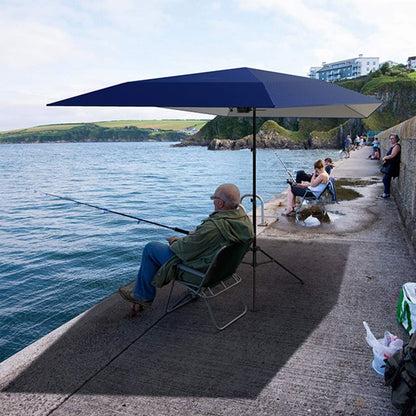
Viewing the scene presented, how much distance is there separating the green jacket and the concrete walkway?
0.58 m

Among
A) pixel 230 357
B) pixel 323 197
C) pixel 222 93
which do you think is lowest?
pixel 230 357

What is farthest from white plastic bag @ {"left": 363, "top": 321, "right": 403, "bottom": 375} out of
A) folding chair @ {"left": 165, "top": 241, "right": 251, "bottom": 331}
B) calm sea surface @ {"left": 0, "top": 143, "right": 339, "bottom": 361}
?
calm sea surface @ {"left": 0, "top": 143, "right": 339, "bottom": 361}

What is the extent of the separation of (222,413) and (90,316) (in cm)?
198

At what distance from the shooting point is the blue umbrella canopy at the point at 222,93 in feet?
9.64

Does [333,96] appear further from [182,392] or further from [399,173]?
[399,173]

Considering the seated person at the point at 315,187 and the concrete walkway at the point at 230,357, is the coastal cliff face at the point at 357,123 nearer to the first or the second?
the seated person at the point at 315,187

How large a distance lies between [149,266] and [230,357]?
116cm

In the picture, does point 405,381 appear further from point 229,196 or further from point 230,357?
point 229,196

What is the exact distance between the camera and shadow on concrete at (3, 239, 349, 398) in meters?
2.82

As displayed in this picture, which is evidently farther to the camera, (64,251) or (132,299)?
(64,251)

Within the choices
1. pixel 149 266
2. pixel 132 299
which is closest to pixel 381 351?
pixel 149 266

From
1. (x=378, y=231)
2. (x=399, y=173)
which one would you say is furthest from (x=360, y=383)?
(x=399, y=173)

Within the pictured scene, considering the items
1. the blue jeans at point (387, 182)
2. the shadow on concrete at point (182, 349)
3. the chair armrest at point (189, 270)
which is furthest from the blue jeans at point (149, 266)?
the blue jeans at point (387, 182)

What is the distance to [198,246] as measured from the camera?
3.47 m
